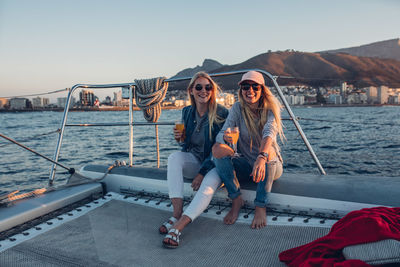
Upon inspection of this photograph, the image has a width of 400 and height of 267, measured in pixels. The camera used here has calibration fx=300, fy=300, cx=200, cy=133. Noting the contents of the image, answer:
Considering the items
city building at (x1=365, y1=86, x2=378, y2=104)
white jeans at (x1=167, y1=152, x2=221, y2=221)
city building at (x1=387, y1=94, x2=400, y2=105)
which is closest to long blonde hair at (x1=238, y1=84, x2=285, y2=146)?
white jeans at (x1=167, y1=152, x2=221, y2=221)

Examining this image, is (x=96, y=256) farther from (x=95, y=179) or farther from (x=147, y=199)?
(x=95, y=179)

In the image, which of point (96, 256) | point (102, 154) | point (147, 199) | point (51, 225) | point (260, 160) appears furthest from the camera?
point (102, 154)

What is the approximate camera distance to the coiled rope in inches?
110

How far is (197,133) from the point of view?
7.63 feet

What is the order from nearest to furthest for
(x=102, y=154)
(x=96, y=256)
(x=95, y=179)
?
(x=96, y=256)
(x=95, y=179)
(x=102, y=154)

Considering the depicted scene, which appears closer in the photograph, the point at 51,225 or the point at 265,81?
the point at 51,225

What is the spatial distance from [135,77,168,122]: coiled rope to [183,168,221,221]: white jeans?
1063 millimetres

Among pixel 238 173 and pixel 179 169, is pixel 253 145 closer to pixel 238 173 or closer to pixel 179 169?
pixel 238 173

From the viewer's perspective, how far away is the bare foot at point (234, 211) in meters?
1.95

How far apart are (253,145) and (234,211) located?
1.59ft

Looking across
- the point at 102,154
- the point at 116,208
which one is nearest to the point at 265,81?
the point at 116,208

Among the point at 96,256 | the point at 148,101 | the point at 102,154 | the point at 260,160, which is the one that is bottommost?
the point at 102,154

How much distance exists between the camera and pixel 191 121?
235 cm

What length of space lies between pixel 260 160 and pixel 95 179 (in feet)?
5.13
